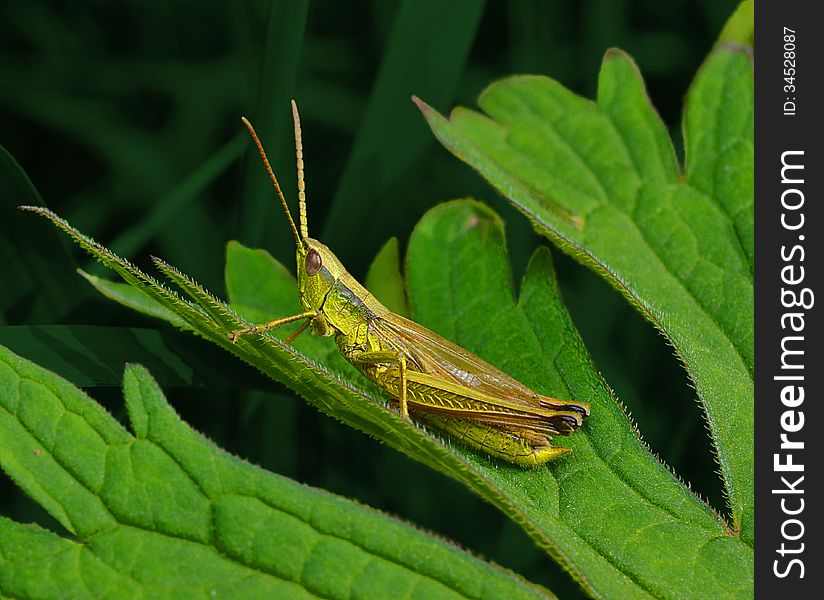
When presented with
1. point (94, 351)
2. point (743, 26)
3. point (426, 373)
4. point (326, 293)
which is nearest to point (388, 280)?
point (326, 293)

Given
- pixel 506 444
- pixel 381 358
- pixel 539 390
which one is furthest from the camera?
pixel 381 358

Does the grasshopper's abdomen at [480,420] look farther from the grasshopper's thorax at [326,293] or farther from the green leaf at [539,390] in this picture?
the grasshopper's thorax at [326,293]

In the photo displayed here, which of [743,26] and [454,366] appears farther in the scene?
[743,26]

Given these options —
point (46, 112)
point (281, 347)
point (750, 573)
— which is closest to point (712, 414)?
point (750, 573)

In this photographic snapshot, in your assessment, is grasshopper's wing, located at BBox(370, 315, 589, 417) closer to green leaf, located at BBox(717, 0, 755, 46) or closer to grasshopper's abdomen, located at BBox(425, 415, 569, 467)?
grasshopper's abdomen, located at BBox(425, 415, 569, 467)

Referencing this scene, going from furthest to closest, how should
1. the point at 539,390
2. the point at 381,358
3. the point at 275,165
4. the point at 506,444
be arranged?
the point at 275,165 → the point at 381,358 → the point at 539,390 → the point at 506,444

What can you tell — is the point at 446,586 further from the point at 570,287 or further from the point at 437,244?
the point at 570,287

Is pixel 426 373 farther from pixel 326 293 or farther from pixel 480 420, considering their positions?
pixel 326 293
